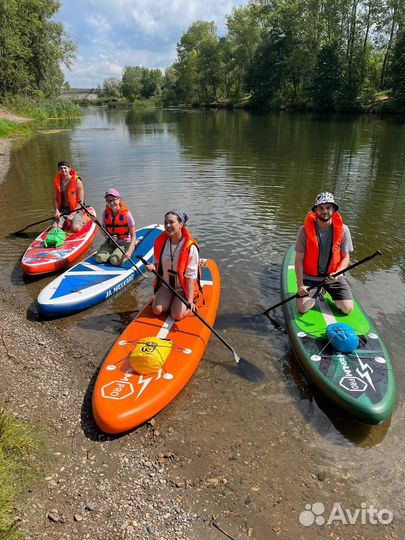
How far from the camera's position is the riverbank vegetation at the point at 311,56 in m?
43.9

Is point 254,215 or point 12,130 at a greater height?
point 12,130

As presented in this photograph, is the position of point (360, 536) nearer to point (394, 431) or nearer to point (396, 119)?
point (394, 431)

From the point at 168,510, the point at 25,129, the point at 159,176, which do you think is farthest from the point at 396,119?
the point at 168,510

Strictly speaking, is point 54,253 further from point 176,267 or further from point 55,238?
point 176,267

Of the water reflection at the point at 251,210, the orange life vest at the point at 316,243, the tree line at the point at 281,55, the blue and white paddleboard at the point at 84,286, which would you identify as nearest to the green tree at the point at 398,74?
the tree line at the point at 281,55

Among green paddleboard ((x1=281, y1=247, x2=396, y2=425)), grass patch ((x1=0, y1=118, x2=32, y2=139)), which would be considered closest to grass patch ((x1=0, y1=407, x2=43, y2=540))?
green paddleboard ((x1=281, y1=247, x2=396, y2=425))

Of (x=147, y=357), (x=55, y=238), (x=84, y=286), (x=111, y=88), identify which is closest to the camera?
(x=147, y=357)

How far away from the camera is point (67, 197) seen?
368 inches

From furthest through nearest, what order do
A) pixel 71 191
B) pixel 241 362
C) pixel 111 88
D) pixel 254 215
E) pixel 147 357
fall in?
pixel 111 88 → pixel 254 215 → pixel 71 191 → pixel 241 362 → pixel 147 357

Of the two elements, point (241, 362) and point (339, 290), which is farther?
point (339, 290)

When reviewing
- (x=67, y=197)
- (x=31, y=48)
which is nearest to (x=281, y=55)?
(x=31, y=48)

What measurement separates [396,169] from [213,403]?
15.4 metres

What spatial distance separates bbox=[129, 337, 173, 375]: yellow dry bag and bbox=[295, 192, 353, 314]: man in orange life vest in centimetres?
221

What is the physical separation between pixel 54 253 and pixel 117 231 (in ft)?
4.62
